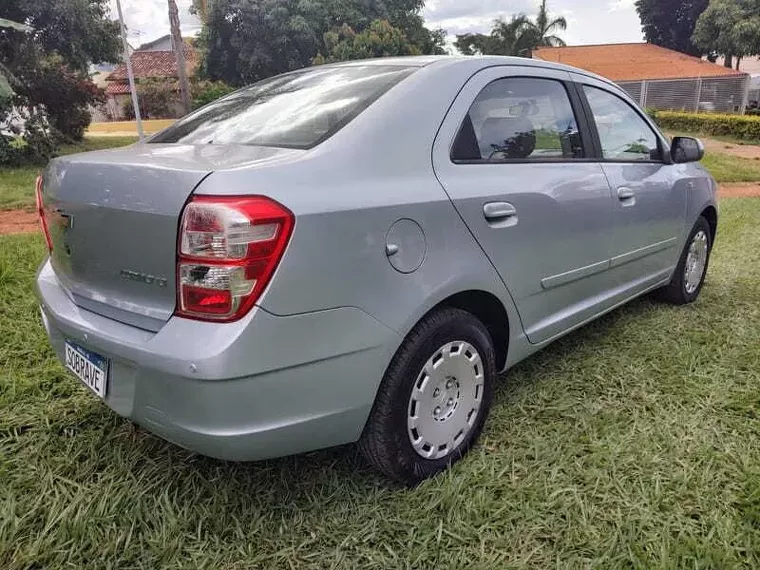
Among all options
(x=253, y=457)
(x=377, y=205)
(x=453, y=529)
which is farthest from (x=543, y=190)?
(x=253, y=457)

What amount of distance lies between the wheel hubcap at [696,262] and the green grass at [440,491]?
1193 mm

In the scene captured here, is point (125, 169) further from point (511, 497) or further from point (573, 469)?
point (573, 469)

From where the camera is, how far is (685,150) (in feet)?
11.8

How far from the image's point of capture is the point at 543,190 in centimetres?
249

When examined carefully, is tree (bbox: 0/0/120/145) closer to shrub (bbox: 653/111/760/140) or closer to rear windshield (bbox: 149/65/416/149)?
rear windshield (bbox: 149/65/416/149)

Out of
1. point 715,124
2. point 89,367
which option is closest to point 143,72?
point 715,124

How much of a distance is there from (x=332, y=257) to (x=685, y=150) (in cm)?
282

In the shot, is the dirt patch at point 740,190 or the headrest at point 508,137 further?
the dirt patch at point 740,190

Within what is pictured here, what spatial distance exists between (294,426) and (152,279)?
1.94ft

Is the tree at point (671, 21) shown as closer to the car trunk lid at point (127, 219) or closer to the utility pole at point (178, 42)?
the utility pole at point (178, 42)

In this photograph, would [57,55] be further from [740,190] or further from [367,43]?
[740,190]

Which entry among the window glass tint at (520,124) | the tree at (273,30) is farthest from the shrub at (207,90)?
the window glass tint at (520,124)

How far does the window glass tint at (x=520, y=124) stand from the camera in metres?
2.30

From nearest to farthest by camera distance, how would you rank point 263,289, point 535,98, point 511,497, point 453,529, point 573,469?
point 263,289 → point 453,529 → point 511,497 → point 573,469 → point 535,98
